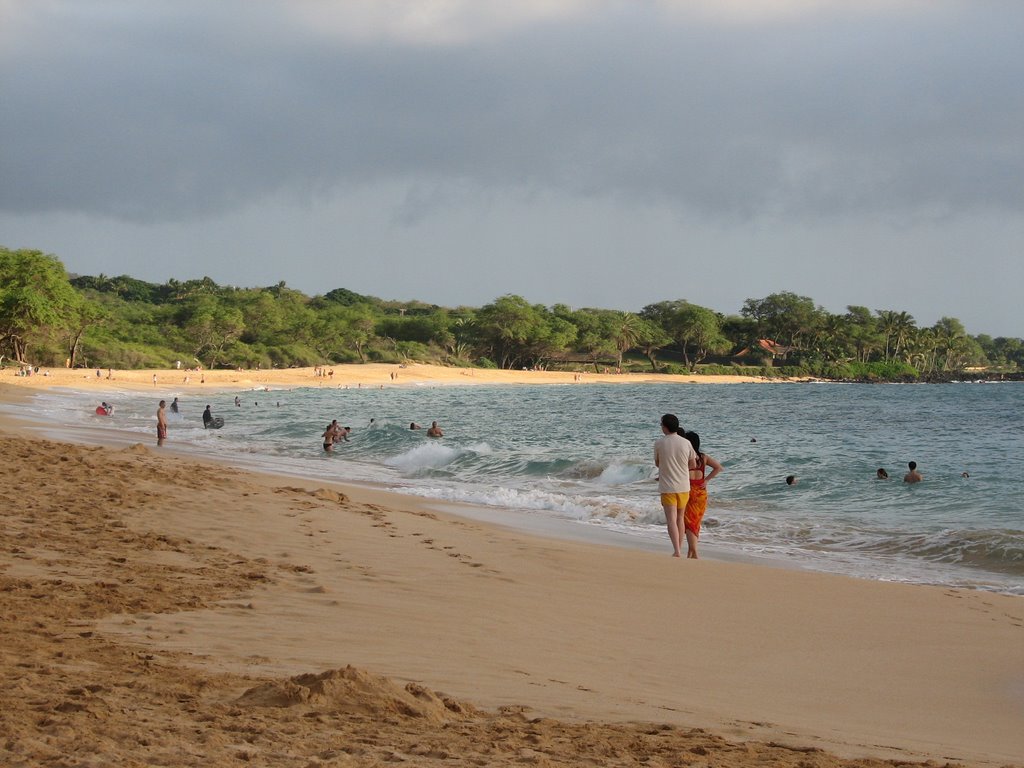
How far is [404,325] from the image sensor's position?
4626 inches

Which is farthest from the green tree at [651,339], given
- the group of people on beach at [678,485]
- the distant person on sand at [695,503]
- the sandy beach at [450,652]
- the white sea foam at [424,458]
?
the sandy beach at [450,652]

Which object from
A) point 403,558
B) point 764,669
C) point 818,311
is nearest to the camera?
point 764,669

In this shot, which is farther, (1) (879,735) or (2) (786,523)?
(2) (786,523)

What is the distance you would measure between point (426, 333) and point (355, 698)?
370 feet

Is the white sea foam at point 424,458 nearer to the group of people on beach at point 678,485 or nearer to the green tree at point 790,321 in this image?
the group of people on beach at point 678,485

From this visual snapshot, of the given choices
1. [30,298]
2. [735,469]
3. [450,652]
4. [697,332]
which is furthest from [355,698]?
[697,332]

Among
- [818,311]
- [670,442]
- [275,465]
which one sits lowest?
[275,465]

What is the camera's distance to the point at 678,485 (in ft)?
33.2

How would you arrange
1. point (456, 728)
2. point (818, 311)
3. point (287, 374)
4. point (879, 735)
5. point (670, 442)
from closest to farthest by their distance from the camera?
point (456, 728)
point (879, 735)
point (670, 442)
point (287, 374)
point (818, 311)

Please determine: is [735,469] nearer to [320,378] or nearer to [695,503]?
[695,503]

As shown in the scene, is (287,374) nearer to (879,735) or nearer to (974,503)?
(974,503)

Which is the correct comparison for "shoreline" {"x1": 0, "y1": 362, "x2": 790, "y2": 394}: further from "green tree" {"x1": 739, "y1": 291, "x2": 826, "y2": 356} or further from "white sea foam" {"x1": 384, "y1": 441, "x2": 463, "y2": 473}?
"white sea foam" {"x1": 384, "y1": 441, "x2": 463, "y2": 473}

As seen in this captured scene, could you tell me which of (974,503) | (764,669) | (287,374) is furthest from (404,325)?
(764,669)

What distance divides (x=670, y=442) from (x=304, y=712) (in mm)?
6871
